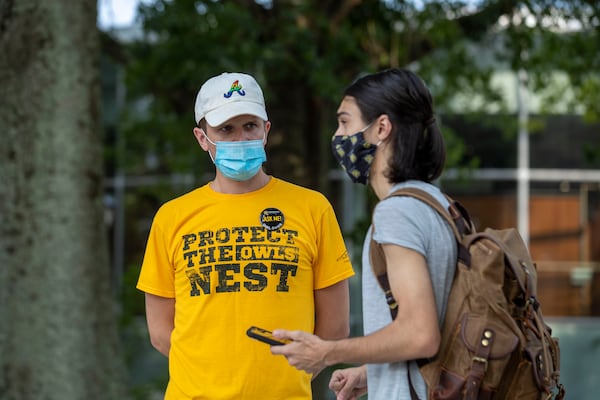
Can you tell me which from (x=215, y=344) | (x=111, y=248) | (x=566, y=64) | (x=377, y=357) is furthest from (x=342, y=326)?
(x=111, y=248)

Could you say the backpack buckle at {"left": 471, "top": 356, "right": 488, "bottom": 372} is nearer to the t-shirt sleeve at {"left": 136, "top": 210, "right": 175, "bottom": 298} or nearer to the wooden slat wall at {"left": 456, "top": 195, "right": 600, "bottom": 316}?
the t-shirt sleeve at {"left": 136, "top": 210, "right": 175, "bottom": 298}

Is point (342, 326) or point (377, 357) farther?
point (342, 326)

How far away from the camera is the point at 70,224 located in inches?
297

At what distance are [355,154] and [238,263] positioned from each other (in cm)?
61

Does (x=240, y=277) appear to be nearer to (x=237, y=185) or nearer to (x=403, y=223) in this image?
(x=237, y=185)

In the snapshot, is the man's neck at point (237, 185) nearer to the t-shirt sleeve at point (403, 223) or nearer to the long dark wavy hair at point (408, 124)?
the long dark wavy hair at point (408, 124)

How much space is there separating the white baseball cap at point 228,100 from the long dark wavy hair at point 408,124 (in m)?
0.61

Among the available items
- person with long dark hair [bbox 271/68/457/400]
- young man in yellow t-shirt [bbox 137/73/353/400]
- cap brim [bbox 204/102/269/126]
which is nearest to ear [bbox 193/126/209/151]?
young man in yellow t-shirt [bbox 137/73/353/400]

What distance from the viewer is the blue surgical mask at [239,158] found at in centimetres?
329

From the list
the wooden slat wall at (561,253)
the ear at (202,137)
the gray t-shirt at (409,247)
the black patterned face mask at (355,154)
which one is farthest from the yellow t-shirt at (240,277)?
the wooden slat wall at (561,253)

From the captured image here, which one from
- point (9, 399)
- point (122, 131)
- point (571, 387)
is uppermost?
point (122, 131)

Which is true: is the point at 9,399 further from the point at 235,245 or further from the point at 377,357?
the point at 377,357

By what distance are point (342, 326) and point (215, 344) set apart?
52 centimetres

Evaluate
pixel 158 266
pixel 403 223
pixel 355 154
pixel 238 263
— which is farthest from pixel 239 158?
pixel 403 223
